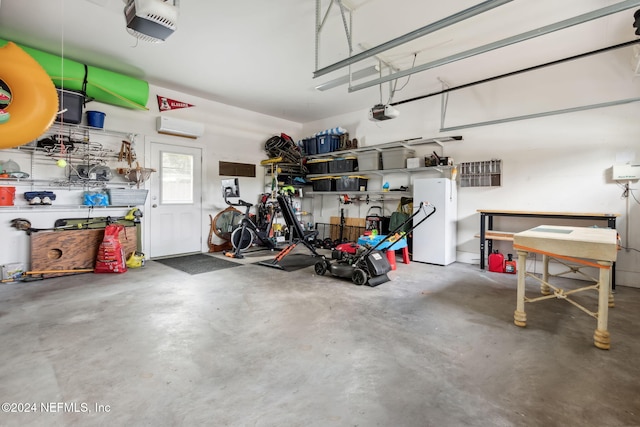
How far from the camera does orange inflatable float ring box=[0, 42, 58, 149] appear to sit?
9.71 feet

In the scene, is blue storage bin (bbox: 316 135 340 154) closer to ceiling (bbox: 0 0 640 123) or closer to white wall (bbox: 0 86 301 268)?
white wall (bbox: 0 86 301 268)

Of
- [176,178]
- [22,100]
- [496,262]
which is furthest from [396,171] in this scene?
[22,100]

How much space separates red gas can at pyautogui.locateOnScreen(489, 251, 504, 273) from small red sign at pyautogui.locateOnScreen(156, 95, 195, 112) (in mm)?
6462

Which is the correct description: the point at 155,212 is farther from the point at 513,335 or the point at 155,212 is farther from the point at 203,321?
the point at 513,335

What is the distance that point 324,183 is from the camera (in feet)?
24.0

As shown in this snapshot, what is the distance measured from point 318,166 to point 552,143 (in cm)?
465

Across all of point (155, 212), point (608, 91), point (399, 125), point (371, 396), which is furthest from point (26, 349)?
point (608, 91)

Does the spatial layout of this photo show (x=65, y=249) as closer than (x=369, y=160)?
Yes

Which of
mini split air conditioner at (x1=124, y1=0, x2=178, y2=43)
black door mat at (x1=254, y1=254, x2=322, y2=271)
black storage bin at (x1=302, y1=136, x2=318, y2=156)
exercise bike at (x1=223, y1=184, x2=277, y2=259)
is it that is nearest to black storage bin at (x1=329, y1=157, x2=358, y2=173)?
black storage bin at (x1=302, y1=136, x2=318, y2=156)

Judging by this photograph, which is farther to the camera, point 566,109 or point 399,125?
point 399,125

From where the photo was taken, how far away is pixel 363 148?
21.2 ft

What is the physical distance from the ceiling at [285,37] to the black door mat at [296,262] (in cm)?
293

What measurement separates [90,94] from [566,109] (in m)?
7.21

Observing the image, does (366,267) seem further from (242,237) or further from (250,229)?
(250,229)
